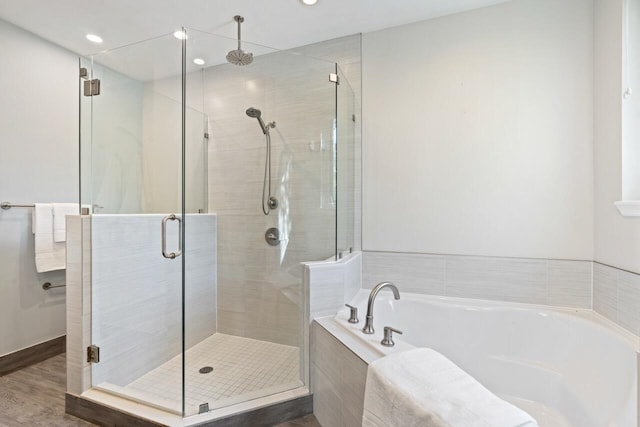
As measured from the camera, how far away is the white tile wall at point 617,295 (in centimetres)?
147

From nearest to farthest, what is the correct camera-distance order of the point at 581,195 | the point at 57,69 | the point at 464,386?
the point at 464,386, the point at 581,195, the point at 57,69

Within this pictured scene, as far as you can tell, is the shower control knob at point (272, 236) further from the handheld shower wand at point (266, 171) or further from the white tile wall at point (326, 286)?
the white tile wall at point (326, 286)

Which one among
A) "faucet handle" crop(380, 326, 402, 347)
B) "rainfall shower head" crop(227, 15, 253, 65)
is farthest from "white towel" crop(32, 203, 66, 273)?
"faucet handle" crop(380, 326, 402, 347)

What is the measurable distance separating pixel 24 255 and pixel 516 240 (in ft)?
11.3

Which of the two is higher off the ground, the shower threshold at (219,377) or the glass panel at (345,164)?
the glass panel at (345,164)

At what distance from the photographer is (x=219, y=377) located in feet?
6.10

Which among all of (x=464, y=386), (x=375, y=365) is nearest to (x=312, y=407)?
(x=375, y=365)

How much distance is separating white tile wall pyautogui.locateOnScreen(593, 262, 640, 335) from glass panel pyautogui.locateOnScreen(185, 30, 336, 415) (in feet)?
5.20

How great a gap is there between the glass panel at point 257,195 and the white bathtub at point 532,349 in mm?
635

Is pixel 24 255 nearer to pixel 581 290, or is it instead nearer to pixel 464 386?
pixel 464 386

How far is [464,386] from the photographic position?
35.6 inches

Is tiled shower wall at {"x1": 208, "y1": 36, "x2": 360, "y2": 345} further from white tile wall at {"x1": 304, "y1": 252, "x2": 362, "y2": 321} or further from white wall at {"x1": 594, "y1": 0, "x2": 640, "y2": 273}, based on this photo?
white wall at {"x1": 594, "y1": 0, "x2": 640, "y2": 273}

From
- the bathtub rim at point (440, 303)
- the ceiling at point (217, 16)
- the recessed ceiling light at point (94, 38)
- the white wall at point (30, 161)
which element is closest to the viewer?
the bathtub rim at point (440, 303)

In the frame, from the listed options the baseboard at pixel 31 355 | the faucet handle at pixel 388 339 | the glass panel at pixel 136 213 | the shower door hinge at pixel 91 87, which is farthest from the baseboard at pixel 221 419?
the shower door hinge at pixel 91 87
